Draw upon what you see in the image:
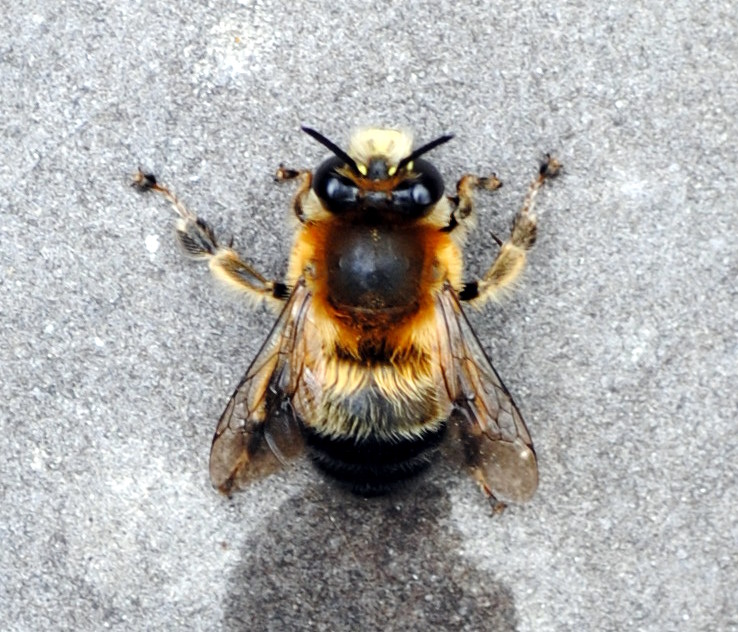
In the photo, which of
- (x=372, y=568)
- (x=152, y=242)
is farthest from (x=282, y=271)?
(x=372, y=568)

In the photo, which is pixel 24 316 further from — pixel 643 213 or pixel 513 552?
pixel 643 213

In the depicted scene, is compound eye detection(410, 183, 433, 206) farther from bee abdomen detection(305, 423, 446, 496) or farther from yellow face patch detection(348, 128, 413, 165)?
bee abdomen detection(305, 423, 446, 496)

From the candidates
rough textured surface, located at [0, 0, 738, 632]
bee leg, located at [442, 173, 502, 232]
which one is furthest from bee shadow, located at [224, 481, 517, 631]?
bee leg, located at [442, 173, 502, 232]

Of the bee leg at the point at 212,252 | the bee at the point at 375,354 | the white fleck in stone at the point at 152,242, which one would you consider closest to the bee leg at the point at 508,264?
the bee at the point at 375,354

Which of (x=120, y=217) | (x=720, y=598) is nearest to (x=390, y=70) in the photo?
(x=120, y=217)

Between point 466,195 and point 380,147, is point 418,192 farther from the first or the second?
point 466,195

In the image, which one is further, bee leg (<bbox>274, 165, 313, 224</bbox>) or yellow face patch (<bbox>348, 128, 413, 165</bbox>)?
bee leg (<bbox>274, 165, 313, 224</bbox>)
